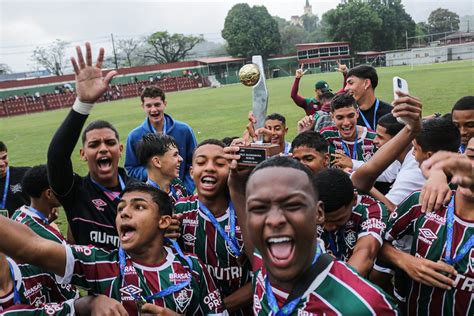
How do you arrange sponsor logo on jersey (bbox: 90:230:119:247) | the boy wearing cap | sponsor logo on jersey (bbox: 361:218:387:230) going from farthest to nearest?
1. the boy wearing cap
2. sponsor logo on jersey (bbox: 90:230:119:247)
3. sponsor logo on jersey (bbox: 361:218:387:230)

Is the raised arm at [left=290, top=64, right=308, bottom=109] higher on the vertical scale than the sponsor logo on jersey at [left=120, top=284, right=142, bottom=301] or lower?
higher

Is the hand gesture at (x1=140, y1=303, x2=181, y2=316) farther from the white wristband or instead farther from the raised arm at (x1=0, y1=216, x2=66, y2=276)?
the white wristband

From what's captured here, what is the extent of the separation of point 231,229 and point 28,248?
1.29 m

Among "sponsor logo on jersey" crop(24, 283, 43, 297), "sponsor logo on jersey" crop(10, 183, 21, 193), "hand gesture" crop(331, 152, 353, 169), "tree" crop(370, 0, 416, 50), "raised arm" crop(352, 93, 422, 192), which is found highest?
"tree" crop(370, 0, 416, 50)

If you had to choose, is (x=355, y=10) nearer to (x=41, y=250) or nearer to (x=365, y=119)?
(x=365, y=119)

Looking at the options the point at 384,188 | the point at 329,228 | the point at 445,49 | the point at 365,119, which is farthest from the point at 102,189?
the point at 445,49

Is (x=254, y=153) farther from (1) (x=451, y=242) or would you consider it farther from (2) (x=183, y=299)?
(1) (x=451, y=242)

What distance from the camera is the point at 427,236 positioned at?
240cm

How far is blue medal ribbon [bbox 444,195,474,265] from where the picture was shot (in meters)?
2.22

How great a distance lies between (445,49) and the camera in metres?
53.6

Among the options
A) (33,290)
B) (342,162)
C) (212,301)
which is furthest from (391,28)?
(33,290)

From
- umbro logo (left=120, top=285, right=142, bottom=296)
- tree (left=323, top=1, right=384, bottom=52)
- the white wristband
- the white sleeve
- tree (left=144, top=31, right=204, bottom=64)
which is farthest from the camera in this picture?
tree (left=144, top=31, right=204, bottom=64)

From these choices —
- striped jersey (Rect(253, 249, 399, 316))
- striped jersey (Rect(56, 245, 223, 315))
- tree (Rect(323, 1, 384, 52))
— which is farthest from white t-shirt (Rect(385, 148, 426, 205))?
tree (Rect(323, 1, 384, 52))

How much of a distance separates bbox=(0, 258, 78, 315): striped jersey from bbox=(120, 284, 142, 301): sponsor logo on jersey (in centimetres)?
31
